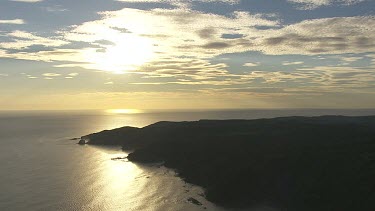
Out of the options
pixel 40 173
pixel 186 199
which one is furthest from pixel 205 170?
pixel 40 173

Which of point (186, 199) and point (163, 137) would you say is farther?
point (163, 137)

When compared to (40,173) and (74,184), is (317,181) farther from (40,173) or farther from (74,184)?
(40,173)

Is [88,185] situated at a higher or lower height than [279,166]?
lower

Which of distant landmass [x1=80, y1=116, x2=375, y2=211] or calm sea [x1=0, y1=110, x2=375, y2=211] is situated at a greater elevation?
distant landmass [x1=80, y1=116, x2=375, y2=211]

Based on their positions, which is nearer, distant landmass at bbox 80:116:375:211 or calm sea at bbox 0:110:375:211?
distant landmass at bbox 80:116:375:211

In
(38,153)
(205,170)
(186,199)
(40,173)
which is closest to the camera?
(186,199)

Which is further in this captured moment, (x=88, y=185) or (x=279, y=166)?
(x=88, y=185)

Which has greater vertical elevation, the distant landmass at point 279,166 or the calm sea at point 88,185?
the distant landmass at point 279,166

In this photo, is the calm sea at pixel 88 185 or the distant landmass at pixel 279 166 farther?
the calm sea at pixel 88 185
